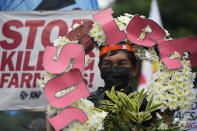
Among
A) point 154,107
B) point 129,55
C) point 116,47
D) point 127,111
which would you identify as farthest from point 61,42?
point 154,107

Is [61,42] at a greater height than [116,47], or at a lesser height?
greater

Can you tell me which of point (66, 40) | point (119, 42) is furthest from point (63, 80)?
point (119, 42)

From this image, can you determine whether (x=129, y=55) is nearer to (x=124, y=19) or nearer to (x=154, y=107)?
(x=124, y=19)

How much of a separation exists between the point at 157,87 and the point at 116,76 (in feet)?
1.28

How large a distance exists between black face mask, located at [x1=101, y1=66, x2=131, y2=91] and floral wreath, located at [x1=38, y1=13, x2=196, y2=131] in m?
0.21

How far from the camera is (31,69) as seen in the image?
4.76 metres

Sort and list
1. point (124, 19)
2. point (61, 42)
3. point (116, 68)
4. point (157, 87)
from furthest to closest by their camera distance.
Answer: point (124, 19)
point (116, 68)
point (61, 42)
point (157, 87)

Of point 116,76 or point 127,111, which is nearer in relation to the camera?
point 127,111

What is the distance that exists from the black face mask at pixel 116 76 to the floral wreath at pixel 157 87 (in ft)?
0.68

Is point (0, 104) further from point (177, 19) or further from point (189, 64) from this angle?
point (177, 19)

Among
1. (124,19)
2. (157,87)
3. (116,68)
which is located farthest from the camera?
(124,19)

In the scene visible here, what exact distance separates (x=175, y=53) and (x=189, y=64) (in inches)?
5.9

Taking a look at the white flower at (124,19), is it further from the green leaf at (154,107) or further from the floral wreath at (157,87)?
the green leaf at (154,107)

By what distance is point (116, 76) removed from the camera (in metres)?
3.64
